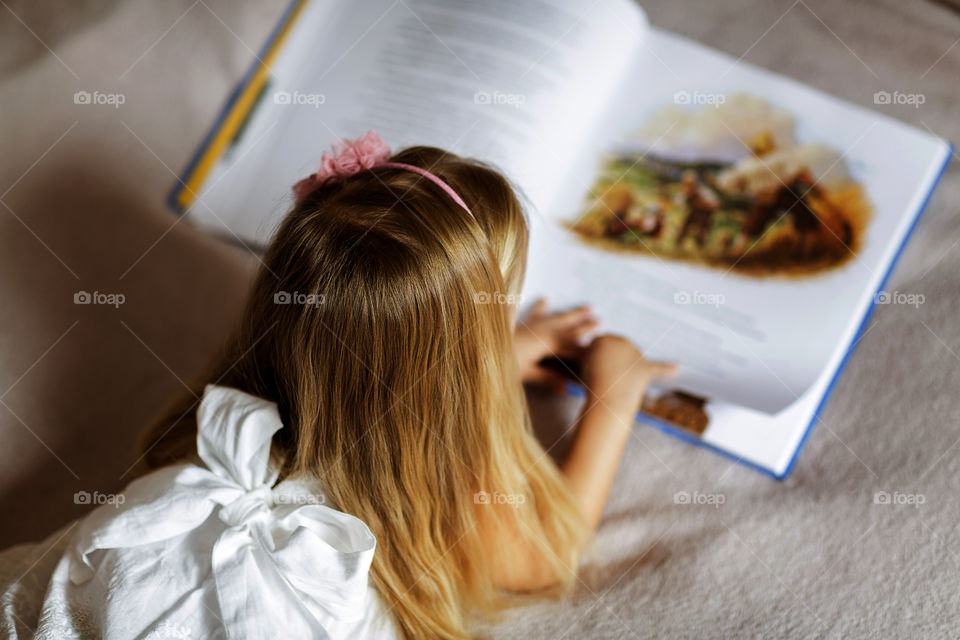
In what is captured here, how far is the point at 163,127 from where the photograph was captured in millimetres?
A: 728

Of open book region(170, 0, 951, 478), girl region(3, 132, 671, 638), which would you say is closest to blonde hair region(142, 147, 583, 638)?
girl region(3, 132, 671, 638)

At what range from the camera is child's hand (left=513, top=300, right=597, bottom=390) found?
2.09ft

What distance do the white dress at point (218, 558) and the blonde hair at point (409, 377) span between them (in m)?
0.04

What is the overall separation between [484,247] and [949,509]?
1.22 feet

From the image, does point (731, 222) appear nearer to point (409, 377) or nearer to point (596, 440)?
point (596, 440)

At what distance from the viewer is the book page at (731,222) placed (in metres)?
0.60

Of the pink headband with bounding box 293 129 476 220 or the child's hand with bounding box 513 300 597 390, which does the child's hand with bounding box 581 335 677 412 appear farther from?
the pink headband with bounding box 293 129 476 220

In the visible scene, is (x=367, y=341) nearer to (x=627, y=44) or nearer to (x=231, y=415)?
(x=231, y=415)

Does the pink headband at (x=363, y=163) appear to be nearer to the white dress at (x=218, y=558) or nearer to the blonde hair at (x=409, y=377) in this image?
the blonde hair at (x=409, y=377)

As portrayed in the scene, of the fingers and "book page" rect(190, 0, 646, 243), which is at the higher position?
"book page" rect(190, 0, 646, 243)

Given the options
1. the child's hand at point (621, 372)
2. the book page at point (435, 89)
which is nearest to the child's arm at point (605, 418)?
the child's hand at point (621, 372)

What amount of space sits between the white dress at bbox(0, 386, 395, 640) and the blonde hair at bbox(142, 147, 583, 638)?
4 centimetres

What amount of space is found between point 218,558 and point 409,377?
0.17m

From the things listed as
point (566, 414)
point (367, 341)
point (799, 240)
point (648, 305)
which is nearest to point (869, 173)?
point (799, 240)
